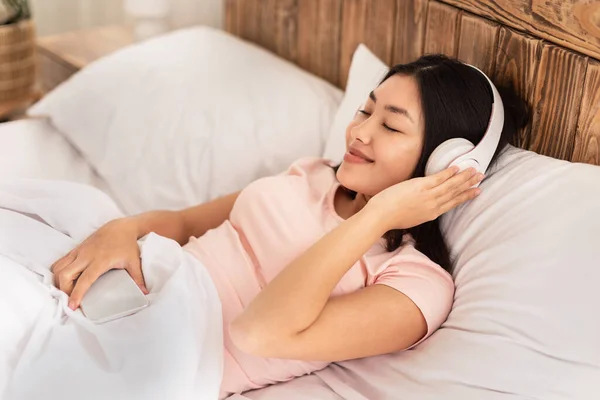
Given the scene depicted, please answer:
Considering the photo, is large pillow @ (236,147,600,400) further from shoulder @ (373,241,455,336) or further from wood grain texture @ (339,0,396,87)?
wood grain texture @ (339,0,396,87)

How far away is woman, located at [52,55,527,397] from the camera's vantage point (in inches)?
44.5

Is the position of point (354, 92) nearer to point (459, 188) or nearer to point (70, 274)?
point (459, 188)

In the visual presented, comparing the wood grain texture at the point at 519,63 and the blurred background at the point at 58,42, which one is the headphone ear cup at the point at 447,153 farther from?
the blurred background at the point at 58,42

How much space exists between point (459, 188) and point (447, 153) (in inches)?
2.3

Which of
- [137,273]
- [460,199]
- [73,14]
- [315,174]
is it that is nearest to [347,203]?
[315,174]

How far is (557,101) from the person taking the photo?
1.35 m

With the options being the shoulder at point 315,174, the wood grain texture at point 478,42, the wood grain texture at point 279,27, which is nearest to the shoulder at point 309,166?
the shoulder at point 315,174

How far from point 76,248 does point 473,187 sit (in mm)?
636

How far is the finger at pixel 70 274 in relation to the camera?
4.11 ft

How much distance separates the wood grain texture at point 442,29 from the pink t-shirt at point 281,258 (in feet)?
1.18

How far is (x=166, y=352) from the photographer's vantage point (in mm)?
1132

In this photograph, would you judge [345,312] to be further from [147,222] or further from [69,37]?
[69,37]

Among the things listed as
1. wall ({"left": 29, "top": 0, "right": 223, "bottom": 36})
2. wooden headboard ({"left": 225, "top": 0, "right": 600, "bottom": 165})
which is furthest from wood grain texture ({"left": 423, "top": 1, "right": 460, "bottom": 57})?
wall ({"left": 29, "top": 0, "right": 223, "bottom": 36})

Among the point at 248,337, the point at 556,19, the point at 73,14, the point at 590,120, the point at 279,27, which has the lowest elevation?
the point at 73,14
